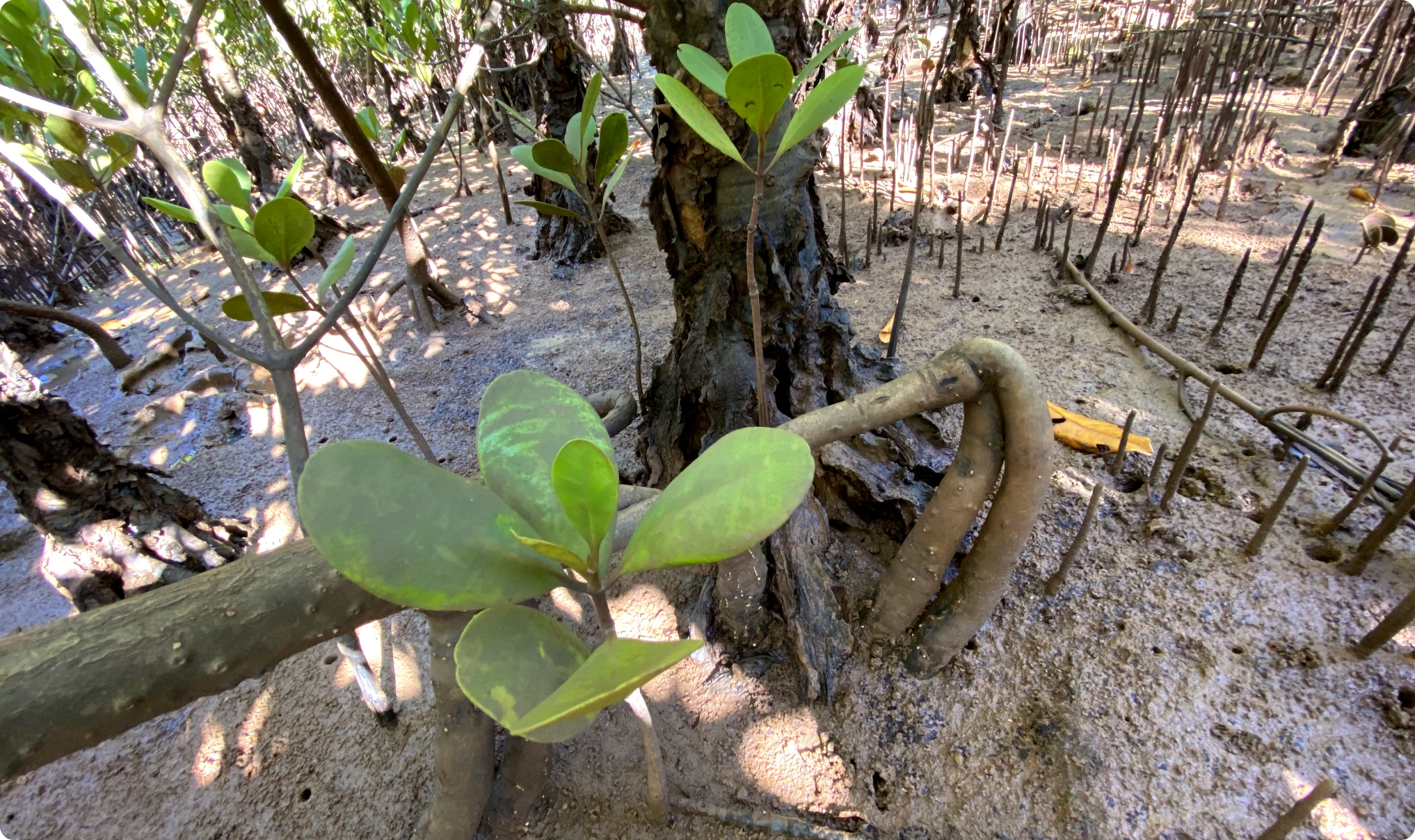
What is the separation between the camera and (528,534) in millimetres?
474

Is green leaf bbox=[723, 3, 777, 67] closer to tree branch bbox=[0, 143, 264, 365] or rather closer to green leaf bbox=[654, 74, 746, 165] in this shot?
green leaf bbox=[654, 74, 746, 165]

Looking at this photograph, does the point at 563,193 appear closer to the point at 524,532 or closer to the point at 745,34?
the point at 745,34

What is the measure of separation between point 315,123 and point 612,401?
5.31 metres

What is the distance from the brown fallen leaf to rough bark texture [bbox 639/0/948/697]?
0.36 m

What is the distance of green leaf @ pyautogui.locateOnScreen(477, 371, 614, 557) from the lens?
0.49 meters

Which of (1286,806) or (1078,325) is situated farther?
(1078,325)

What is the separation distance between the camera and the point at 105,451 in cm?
153

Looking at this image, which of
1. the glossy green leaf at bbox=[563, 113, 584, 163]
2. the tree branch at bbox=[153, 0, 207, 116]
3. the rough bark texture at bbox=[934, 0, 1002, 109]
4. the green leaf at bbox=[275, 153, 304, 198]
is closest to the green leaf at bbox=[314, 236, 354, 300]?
the green leaf at bbox=[275, 153, 304, 198]

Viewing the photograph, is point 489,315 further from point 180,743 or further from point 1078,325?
point 1078,325

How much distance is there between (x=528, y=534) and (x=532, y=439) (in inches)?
3.5

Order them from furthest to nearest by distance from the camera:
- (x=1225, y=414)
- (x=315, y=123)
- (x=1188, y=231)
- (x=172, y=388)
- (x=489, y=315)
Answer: (x=315, y=123) < (x=489, y=315) < (x=172, y=388) < (x=1188, y=231) < (x=1225, y=414)

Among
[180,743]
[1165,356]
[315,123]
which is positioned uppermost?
[315,123]

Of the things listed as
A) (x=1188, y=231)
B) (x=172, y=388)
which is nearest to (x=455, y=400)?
(x=172, y=388)

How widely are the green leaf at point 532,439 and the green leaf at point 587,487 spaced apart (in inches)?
1.8
